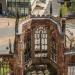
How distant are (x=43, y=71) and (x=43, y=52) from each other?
2614 mm

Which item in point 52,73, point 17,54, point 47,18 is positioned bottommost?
point 52,73

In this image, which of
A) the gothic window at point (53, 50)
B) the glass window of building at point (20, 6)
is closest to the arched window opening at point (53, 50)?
the gothic window at point (53, 50)

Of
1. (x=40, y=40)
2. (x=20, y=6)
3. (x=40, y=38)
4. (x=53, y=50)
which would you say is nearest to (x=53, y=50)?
(x=53, y=50)

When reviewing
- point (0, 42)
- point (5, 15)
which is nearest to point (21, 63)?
point (0, 42)

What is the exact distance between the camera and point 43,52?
174ft

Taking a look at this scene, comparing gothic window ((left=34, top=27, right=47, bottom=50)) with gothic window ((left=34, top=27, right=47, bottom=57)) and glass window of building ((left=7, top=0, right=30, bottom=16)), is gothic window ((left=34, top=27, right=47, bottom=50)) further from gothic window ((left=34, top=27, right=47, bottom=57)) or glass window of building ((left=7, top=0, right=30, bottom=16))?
glass window of building ((left=7, top=0, right=30, bottom=16))

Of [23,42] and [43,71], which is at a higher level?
[23,42]

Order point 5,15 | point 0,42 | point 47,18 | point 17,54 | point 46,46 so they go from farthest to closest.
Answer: point 5,15
point 0,42
point 46,46
point 47,18
point 17,54

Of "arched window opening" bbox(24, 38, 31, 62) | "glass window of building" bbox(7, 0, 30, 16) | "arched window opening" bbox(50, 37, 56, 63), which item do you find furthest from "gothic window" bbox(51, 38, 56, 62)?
"glass window of building" bbox(7, 0, 30, 16)

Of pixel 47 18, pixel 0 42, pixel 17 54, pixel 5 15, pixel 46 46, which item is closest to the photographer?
pixel 17 54

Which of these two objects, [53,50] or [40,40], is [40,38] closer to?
[40,40]

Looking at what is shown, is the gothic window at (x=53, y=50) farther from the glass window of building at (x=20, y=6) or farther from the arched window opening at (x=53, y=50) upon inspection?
the glass window of building at (x=20, y=6)

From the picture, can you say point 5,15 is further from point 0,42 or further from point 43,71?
point 43,71

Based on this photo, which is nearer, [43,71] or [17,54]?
[17,54]
